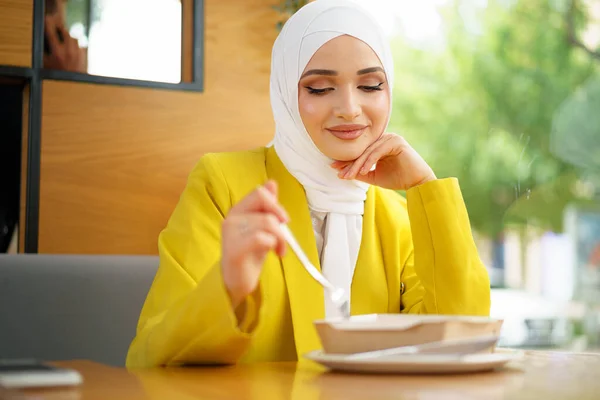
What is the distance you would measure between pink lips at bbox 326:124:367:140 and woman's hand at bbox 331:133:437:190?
0.10ft

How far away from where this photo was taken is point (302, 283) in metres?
1.21

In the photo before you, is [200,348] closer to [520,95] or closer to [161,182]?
[161,182]

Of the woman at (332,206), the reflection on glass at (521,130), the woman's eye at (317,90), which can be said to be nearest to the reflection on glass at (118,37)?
the woman at (332,206)

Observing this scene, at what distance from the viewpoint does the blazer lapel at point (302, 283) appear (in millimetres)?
1176

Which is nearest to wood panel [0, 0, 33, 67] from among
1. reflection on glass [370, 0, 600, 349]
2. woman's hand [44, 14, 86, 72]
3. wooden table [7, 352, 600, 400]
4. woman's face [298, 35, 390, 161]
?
woman's hand [44, 14, 86, 72]

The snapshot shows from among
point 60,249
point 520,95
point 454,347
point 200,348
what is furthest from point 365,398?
point 520,95

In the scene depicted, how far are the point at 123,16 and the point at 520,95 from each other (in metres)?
3.03

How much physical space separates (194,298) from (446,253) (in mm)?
444

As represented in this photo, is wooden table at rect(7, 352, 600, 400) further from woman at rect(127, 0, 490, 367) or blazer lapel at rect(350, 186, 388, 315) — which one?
blazer lapel at rect(350, 186, 388, 315)

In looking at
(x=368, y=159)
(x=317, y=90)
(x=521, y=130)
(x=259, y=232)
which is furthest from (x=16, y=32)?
(x=521, y=130)

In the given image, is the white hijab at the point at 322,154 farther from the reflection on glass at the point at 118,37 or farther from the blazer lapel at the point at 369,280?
the reflection on glass at the point at 118,37

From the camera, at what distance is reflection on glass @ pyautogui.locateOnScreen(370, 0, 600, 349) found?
408 cm

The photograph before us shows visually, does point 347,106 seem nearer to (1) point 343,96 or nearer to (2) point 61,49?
(1) point 343,96

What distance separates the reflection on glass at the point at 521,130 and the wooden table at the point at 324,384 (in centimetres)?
326
